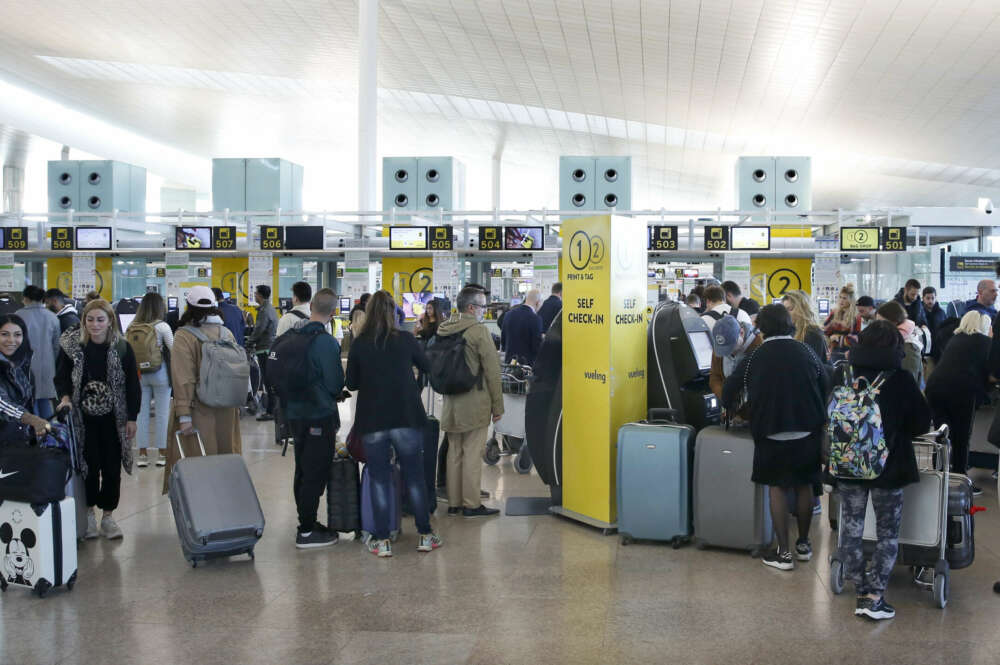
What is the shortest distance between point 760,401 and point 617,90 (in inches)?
644

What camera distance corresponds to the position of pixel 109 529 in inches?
253

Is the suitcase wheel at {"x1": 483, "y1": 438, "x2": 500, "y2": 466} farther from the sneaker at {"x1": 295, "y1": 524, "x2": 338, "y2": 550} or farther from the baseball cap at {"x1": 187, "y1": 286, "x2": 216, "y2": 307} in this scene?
the baseball cap at {"x1": 187, "y1": 286, "x2": 216, "y2": 307}

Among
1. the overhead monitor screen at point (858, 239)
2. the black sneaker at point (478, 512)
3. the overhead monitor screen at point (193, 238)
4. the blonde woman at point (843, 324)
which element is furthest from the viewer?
the overhead monitor screen at point (193, 238)

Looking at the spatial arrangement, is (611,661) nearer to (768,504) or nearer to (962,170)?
(768,504)

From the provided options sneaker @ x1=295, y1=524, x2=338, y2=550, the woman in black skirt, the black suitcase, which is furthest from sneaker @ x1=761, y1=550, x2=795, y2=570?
sneaker @ x1=295, y1=524, x2=338, y2=550

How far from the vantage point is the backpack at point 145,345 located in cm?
870

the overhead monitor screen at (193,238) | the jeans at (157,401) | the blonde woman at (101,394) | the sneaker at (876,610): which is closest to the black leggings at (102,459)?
the blonde woman at (101,394)

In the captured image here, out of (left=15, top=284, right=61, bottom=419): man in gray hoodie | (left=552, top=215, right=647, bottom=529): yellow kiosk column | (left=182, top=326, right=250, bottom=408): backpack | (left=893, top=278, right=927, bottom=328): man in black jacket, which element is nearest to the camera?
(left=182, top=326, right=250, bottom=408): backpack

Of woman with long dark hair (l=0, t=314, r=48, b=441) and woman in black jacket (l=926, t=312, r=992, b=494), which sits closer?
woman with long dark hair (l=0, t=314, r=48, b=441)

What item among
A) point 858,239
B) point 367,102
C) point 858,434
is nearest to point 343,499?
point 858,434

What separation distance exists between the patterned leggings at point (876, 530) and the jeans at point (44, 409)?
521 centimetres

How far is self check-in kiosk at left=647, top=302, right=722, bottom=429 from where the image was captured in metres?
6.74

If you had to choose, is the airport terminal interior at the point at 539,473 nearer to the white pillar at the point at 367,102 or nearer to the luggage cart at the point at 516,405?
the luggage cart at the point at 516,405

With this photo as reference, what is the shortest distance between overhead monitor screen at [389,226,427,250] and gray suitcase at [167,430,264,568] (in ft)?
30.7
